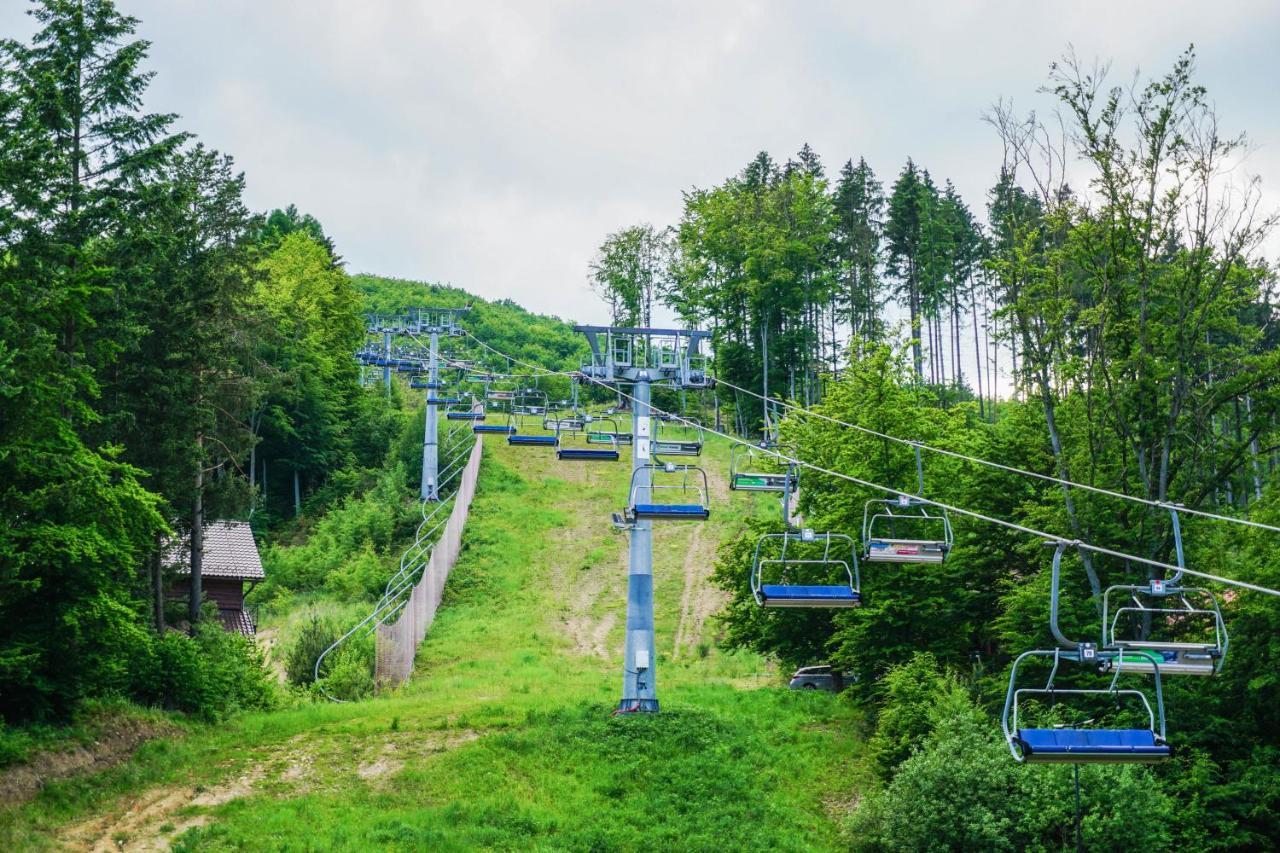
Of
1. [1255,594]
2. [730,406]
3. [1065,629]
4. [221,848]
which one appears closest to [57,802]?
[221,848]

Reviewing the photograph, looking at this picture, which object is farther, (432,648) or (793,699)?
(432,648)

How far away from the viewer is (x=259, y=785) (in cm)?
2369

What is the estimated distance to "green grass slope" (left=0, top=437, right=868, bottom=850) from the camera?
69.9ft

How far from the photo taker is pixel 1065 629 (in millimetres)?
24953

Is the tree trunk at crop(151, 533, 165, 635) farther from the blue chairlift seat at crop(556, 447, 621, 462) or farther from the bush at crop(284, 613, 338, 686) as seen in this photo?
the blue chairlift seat at crop(556, 447, 621, 462)

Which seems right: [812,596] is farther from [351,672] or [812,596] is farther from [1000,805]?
[351,672]

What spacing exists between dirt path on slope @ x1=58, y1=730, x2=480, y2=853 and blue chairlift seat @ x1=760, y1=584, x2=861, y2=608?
927cm

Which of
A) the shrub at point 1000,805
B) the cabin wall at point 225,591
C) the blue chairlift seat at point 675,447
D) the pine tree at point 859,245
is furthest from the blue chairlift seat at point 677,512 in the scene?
the pine tree at point 859,245

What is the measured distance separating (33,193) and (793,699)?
66.2 feet

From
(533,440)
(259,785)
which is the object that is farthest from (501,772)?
(533,440)

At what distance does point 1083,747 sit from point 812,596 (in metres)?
6.52

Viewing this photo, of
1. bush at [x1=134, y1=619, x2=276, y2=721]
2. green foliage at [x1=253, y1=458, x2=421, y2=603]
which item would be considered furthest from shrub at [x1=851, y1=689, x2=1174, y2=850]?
green foliage at [x1=253, y1=458, x2=421, y2=603]

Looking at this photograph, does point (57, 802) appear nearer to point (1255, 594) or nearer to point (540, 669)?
point (540, 669)

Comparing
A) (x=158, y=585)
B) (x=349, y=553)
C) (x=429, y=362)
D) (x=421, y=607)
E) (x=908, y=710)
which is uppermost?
(x=429, y=362)
